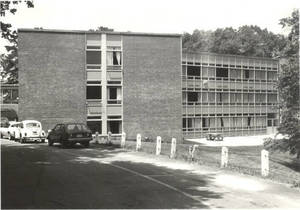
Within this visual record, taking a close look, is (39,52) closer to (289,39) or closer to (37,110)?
(37,110)

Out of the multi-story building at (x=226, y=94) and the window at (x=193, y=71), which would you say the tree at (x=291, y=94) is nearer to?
the multi-story building at (x=226, y=94)

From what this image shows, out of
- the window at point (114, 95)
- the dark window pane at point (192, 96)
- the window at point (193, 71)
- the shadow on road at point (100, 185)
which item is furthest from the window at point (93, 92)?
the shadow on road at point (100, 185)

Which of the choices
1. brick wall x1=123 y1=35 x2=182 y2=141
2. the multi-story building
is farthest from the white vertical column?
the multi-story building

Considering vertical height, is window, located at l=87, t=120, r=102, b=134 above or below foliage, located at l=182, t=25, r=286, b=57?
below

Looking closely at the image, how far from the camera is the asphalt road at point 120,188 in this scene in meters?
10.7

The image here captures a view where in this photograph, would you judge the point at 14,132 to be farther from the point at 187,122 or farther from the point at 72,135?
the point at 187,122

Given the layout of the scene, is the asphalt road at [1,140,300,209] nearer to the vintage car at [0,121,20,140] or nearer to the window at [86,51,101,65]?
the vintage car at [0,121,20,140]

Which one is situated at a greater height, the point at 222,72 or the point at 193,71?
the point at 222,72

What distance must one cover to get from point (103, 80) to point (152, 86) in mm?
4912

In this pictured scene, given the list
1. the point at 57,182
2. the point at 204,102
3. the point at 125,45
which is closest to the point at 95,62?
the point at 125,45

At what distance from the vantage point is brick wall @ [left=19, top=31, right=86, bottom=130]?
4494cm

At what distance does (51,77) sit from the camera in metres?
45.6

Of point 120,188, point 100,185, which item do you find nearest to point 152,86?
point 100,185

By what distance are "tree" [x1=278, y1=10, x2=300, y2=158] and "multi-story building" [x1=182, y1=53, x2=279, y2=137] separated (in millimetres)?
24454
